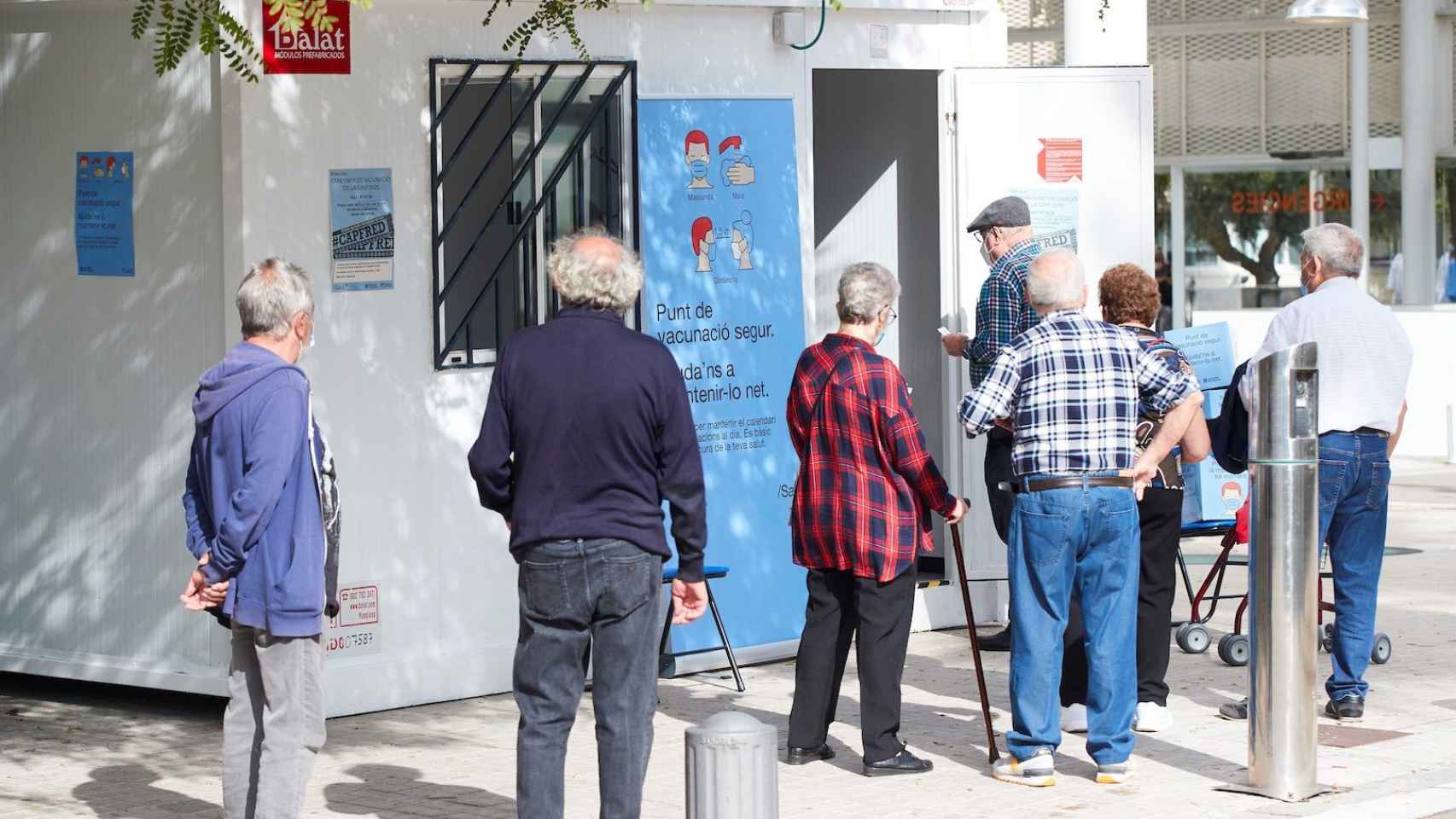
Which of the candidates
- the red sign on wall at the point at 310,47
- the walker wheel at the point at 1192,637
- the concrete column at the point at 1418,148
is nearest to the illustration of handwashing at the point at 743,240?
the red sign on wall at the point at 310,47

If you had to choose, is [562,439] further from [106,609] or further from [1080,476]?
[106,609]

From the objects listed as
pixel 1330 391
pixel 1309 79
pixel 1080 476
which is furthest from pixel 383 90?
pixel 1309 79

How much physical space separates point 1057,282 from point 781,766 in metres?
1.92

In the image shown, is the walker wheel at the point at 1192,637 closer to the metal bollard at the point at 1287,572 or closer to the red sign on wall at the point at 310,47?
the metal bollard at the point at 1287,572

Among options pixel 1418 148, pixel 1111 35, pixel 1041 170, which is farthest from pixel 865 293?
pixel 1418 148

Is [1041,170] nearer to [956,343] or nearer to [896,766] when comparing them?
[956,343]

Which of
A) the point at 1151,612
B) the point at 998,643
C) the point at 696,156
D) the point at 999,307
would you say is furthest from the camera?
the point at 998,643

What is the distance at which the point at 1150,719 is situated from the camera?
812cm

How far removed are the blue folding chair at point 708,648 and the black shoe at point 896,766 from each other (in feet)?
4.73

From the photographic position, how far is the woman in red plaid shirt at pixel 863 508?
7266mm

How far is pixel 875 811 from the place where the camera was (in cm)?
689

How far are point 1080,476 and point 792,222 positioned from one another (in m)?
3.08

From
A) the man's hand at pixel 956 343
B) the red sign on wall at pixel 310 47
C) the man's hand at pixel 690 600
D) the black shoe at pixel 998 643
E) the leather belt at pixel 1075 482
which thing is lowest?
the black shoe at pixel 998 643

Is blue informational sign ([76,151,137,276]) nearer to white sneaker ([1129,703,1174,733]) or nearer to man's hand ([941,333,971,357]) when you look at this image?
man's hand ([941,333,971,357])
